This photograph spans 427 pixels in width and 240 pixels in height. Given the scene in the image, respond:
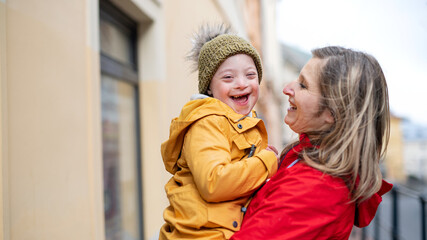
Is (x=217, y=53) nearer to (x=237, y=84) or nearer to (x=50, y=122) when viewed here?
(x=237, y=84)

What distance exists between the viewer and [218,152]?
1.38 metres

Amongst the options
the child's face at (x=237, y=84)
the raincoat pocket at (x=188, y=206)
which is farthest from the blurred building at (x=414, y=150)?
the raincoat pocket at (x=188, y=206)

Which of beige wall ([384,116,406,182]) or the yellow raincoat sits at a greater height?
the yellow raincoat

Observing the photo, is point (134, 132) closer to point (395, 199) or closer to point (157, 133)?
point (157, 133)

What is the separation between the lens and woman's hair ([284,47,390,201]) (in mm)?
1333

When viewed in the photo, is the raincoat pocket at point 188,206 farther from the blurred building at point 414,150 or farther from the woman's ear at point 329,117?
the blurred building at point 414,150

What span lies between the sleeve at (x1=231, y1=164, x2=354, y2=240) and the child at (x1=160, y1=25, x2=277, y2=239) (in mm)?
128

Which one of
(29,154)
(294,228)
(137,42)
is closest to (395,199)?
(137,42)

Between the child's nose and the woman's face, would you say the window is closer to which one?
the child's nose

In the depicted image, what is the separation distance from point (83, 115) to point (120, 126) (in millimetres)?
1188

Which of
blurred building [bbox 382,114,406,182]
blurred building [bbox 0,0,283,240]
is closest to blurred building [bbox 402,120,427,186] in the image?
blurred building [bbox 382,114,406,182]

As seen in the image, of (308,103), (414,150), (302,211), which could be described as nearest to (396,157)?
(414,150)

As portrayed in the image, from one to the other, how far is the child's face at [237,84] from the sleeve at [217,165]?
0.25m

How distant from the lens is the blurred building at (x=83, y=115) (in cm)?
167
